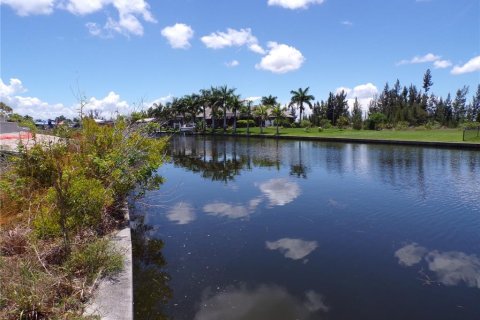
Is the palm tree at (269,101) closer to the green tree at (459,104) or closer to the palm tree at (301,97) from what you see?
the palm tree at (301,97)

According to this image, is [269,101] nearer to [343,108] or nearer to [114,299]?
[343,108]

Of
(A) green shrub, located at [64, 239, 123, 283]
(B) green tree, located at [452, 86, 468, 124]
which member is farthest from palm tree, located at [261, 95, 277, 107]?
(A) green shrub, located at [64, 239, 123, 283]

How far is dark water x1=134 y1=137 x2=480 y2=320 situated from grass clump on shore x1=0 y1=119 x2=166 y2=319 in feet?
3.71

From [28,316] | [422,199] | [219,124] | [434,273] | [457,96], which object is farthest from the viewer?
[219,124]

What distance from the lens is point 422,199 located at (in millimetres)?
12312

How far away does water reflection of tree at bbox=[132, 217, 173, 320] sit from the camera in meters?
5.64

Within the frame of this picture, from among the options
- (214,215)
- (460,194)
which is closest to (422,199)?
(460,194)

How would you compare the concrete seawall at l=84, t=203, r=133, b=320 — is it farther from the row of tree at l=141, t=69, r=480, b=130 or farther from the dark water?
the row of tree at l=141, t=69, r=480, b=130

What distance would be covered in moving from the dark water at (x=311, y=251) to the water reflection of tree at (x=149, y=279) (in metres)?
0.02

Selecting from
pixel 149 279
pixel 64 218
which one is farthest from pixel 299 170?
pixel 64 218

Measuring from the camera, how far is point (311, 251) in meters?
7.85

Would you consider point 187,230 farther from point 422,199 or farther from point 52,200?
point 422,199

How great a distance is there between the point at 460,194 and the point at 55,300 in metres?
13.1

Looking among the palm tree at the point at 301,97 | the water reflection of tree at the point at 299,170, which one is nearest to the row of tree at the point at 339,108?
the palm tree at the point at 301,97
